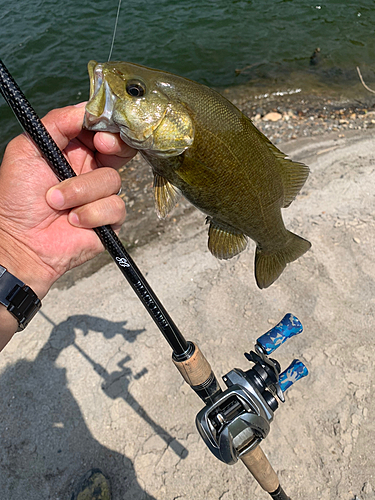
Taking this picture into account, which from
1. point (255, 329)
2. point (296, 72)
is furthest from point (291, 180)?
point (296, 72)

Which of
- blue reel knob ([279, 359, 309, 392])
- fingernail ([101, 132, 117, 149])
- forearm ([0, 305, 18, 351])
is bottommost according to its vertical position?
blue reel knob ([279, 359, 309, 392])

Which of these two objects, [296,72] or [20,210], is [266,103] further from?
[20,210]

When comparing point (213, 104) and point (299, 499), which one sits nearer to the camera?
point (213, 104)

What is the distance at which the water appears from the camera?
32.2 feet

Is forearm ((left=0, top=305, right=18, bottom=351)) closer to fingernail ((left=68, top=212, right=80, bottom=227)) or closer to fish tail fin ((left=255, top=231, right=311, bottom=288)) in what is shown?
fingernail ((left=68, top=212, right=80, bottom=227))

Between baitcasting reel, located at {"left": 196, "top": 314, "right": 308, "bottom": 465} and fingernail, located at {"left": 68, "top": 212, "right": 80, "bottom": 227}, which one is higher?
fingernail, located at {"left": 68, "top": 212, "right": 80, "bottom": 227}

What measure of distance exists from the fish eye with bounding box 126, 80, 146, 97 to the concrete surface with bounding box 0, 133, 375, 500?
3.29m

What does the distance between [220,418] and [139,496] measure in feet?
7.56

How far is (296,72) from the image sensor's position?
32.4 ft

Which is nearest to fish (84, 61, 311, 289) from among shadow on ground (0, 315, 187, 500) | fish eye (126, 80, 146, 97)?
fish eye (126, 80, 146, 97)

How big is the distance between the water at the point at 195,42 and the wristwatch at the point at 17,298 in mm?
7914

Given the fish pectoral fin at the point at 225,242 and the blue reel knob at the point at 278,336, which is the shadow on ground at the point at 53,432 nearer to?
the blue reel knob at the point at 278,336

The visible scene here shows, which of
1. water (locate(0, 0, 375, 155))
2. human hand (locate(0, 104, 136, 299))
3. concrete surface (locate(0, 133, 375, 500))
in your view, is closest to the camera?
human hand (locate(0, 104, 136, 299))

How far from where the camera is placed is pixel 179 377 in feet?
13.8
